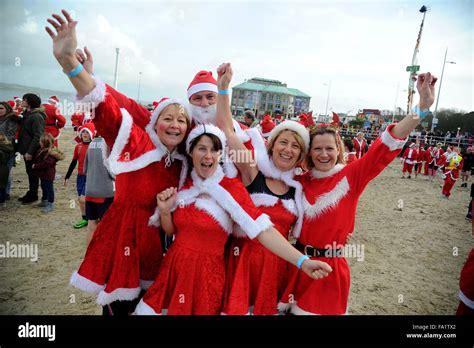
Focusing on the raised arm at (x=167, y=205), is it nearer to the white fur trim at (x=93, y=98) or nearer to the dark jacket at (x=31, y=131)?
the white fur trim at (x=93, y=98)

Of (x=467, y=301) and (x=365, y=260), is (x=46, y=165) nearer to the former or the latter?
(x=365, y=260)

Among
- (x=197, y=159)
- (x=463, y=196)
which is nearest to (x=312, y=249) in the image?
(x=197, y=159)

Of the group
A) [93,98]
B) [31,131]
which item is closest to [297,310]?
[93,98]

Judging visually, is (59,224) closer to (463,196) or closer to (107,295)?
(107,295)

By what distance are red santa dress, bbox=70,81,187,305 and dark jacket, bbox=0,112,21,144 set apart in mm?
5450

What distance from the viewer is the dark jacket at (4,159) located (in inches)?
221

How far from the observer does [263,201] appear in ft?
7.04

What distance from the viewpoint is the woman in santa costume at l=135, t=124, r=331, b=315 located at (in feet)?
6.27

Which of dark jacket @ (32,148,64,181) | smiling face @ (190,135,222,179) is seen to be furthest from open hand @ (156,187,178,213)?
dark jacket @ (32,148,64,181)

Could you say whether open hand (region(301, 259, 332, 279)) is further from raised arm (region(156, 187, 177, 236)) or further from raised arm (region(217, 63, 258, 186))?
raised arm (region(156, 187, 177, 236))

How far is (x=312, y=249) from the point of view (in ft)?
6.95

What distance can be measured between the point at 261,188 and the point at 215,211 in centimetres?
41

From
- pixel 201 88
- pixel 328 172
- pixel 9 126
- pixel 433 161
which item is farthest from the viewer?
pixel 433 161
